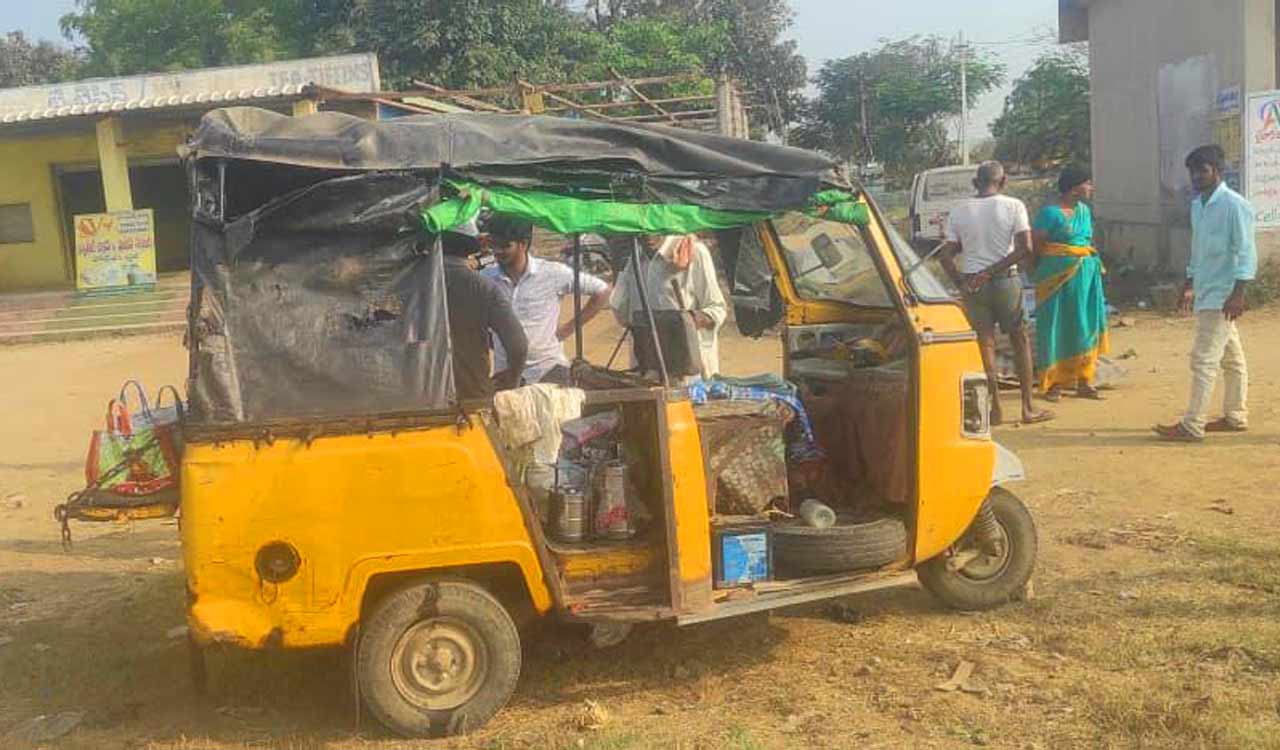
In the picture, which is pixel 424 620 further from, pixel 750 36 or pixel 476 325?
pixel 750 36

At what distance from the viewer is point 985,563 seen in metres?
5.12

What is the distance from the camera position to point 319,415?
13.2ft

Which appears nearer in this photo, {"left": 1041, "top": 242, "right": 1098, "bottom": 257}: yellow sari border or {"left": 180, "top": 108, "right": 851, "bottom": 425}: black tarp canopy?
{"left": 180, "top": 108, "right": 851, "bottom": 425}: black tarp canopy

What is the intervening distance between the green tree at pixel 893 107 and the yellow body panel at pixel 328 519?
3615cm

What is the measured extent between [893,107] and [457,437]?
37.5m

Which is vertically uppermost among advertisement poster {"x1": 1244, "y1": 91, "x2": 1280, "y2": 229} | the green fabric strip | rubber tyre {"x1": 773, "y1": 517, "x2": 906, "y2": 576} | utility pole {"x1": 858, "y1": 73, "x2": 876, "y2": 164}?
utility pole {"x1": 858, "y1": 73, "x2": 876, "y2": 164}

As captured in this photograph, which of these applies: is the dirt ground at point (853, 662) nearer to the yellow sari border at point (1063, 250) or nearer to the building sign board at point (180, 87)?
the yellow sari border at point (1063, 250)

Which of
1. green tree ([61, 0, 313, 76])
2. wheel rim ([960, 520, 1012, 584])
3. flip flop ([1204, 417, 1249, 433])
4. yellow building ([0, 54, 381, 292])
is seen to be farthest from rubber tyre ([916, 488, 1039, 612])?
green tree ([61, 0, 313, 76])

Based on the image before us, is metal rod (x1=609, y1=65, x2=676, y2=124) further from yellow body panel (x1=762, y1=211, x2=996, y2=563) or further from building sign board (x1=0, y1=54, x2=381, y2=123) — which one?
yellow body panel (x1=762, y1=211, x2=996, y2=563)

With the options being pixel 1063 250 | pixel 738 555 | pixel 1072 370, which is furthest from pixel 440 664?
pixel 1072 370

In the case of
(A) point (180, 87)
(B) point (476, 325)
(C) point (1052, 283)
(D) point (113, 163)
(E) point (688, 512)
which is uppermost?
(A) point (180, 87)

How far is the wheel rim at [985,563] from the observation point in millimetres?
5113

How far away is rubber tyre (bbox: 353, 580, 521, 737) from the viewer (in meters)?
4.10

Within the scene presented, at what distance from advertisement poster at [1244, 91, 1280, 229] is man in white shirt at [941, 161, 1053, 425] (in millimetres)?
6184
